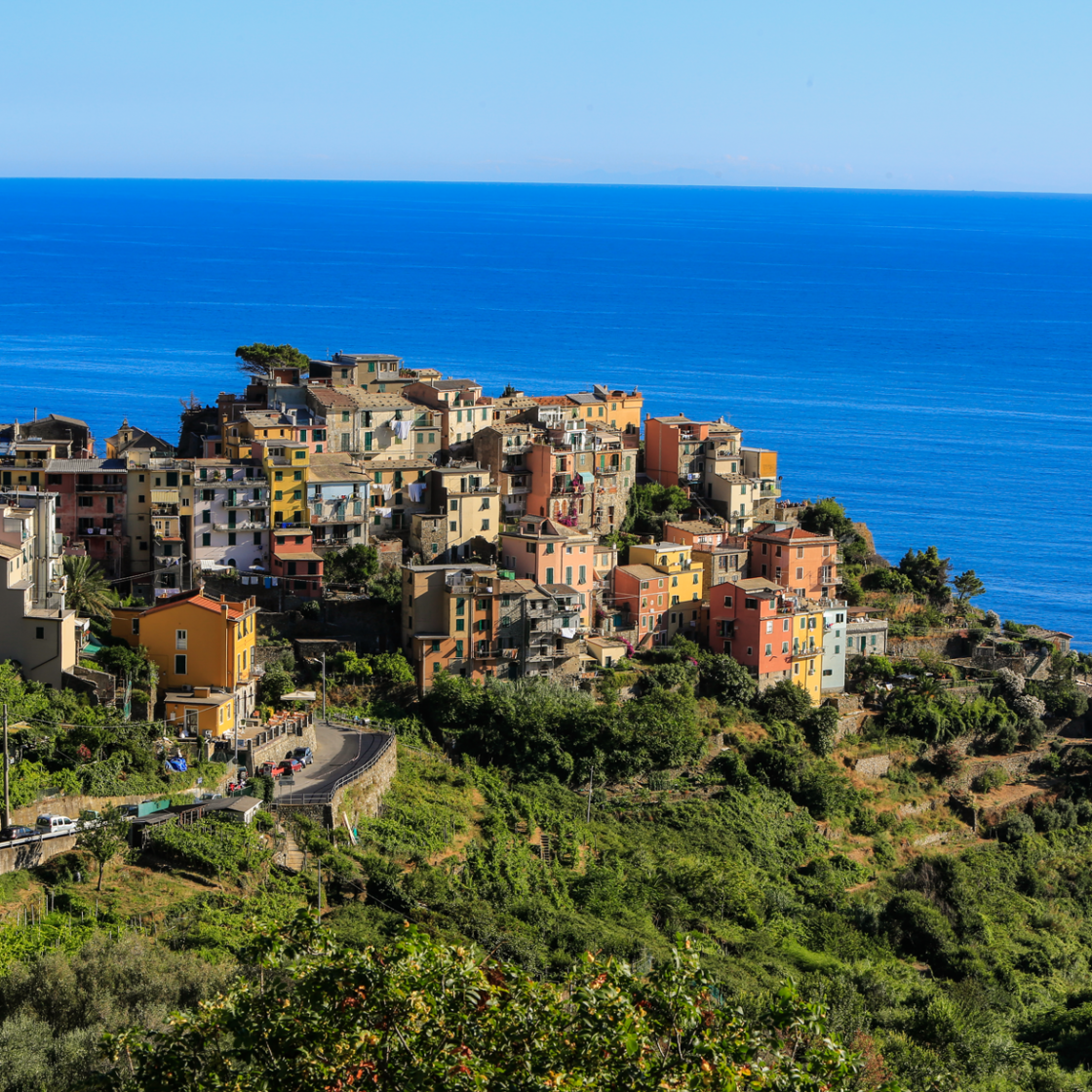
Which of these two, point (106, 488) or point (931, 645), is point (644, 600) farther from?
point (106, 488)

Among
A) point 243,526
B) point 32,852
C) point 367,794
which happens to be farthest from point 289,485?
point 32,852

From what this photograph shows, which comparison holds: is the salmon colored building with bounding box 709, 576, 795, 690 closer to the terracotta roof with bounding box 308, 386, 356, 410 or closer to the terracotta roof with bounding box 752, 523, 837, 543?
the terracotta roof with bounding box 752, 523, 837, 543

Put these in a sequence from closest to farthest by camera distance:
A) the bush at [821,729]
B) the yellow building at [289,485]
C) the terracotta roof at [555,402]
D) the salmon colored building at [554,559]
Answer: the salmon colored building at [554,559]
the yellow building at [289,485]
the bush at [821,729]
the terracotta roof at [555,402]

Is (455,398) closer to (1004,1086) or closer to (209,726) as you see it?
(209,726)

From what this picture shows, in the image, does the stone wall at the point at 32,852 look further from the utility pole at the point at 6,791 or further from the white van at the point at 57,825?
the utility pole at the point at 6,791

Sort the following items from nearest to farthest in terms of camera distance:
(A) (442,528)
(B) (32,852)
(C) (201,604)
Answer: (B) (32,852), (C) (201,604), (A) (442,528)

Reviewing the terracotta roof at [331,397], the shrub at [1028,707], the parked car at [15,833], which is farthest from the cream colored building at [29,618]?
the shrub at [1028,707]
